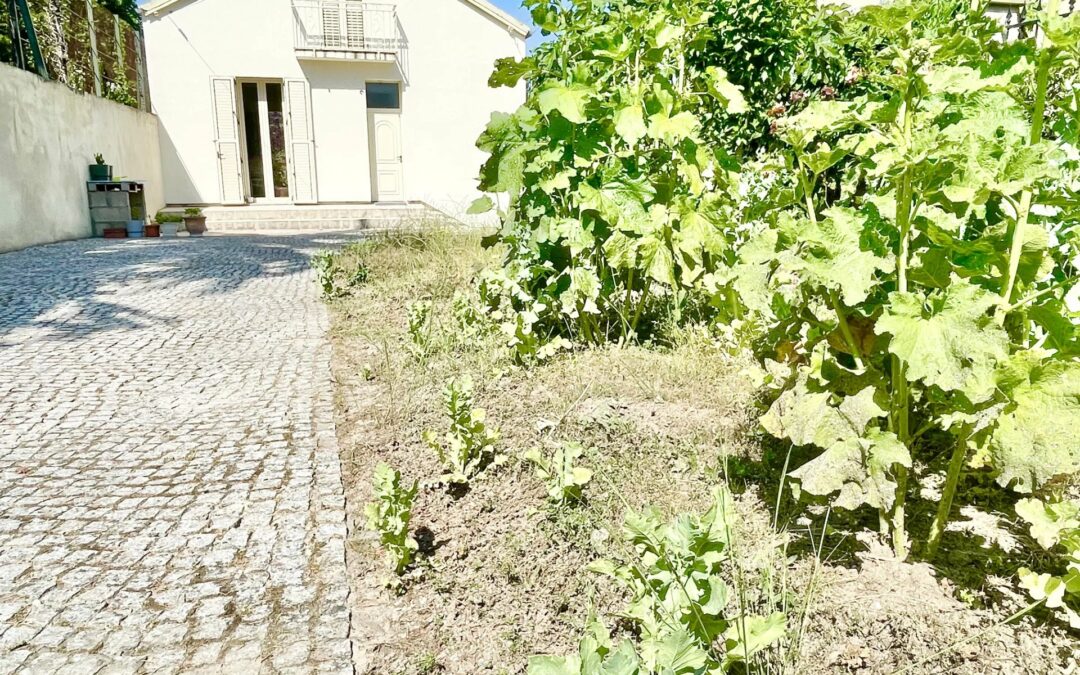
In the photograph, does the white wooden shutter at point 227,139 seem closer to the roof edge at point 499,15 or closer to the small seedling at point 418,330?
the roof edge at point 499,15

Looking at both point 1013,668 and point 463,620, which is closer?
point 1013,668

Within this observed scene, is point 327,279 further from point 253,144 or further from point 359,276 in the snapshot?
point 253,144

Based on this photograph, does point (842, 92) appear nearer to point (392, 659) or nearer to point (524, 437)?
point (524, 437)

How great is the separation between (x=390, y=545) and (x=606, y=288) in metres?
1.85

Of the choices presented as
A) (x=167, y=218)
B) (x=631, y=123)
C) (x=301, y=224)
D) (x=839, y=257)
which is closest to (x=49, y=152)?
(x=167, y=218)

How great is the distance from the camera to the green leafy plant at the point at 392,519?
2029 millimetres

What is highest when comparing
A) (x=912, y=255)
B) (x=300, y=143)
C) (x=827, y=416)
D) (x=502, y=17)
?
(x=502, y=17)

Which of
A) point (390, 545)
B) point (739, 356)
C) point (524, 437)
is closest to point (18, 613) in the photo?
point (390, 545)

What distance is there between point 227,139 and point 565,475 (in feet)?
47.0

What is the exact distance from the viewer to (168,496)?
8.59ft

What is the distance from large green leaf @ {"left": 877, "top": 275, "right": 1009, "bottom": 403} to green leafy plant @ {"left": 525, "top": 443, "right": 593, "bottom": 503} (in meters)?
1.00

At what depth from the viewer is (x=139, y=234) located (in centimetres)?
1151

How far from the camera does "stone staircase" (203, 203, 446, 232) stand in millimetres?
13281

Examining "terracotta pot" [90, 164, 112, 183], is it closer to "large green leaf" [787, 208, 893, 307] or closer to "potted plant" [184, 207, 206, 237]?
"potted plant" [184, 207, 206, 237]
